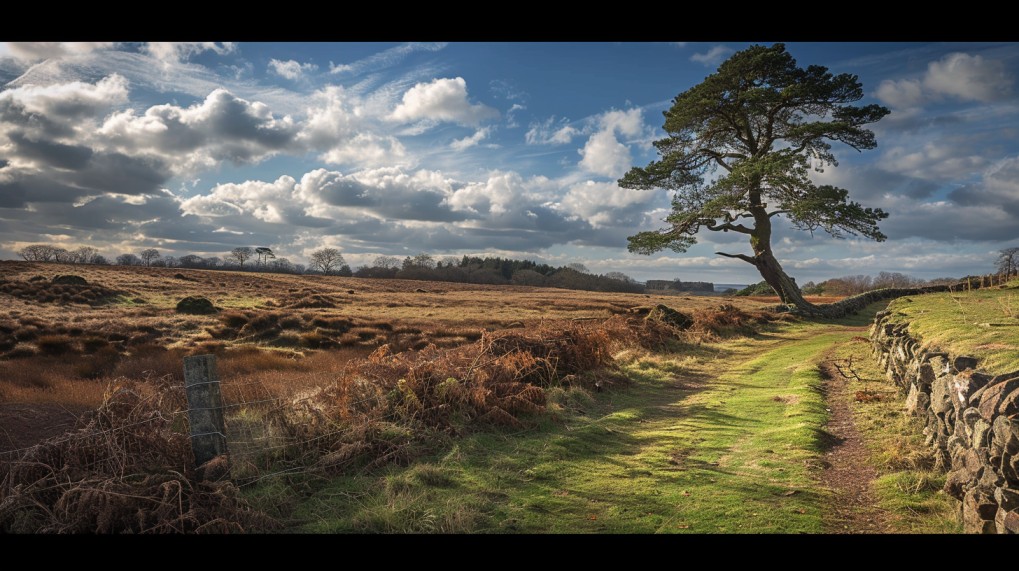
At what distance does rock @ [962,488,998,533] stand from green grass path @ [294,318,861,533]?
128 cm

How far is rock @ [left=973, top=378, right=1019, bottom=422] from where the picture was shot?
513 centimetres

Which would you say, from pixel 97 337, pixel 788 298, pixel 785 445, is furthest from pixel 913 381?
pixel 97 337

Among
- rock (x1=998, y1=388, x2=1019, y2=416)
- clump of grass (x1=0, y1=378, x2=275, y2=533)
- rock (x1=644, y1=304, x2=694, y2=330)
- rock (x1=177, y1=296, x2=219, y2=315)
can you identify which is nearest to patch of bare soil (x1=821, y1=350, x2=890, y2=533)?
rock (x1=998, y1=388, x2=1019, y2=416)

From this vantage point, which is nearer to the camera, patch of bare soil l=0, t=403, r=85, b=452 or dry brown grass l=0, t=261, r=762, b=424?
patch of bare soil l=0, t=403, r=85, b=452

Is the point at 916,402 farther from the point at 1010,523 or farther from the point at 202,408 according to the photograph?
the point at 202,408

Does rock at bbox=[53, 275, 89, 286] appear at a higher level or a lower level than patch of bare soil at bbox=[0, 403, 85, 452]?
higher

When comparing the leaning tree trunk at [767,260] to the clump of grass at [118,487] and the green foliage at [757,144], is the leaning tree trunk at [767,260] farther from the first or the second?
the clump of grass at [118,487]

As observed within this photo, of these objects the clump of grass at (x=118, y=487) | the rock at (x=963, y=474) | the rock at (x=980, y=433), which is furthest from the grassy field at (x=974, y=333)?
the clump of grass at (x=118, y=487)

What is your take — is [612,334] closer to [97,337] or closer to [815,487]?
[815,487]

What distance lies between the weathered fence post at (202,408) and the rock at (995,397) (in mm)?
8577

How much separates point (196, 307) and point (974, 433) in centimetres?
4053

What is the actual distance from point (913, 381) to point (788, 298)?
994 inches

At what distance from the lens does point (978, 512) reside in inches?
197

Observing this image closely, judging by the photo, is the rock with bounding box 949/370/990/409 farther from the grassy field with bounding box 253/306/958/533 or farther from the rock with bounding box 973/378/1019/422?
the grassy field with bounding box 253/306/958/533
